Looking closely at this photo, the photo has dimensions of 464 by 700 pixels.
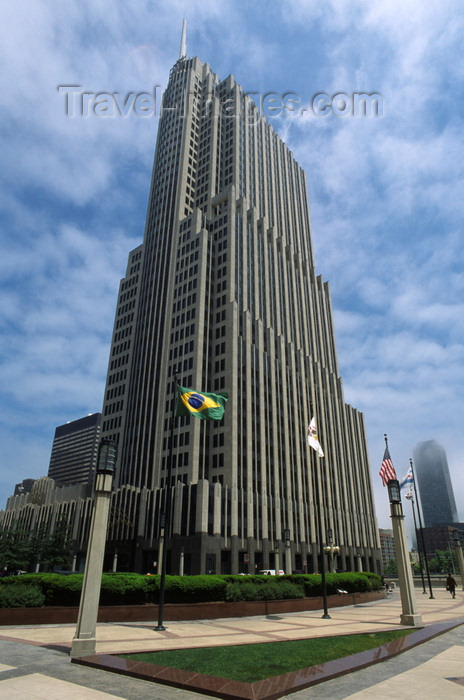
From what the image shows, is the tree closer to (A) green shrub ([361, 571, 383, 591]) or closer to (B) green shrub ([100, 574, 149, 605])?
(A) green shrub ([361, 571, 383, 591])

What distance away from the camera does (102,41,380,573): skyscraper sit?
216 feet

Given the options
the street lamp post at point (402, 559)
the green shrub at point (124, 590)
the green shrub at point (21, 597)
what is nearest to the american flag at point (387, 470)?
the street lamp post at point (402, 559)

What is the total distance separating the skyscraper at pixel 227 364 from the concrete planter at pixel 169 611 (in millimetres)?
27083

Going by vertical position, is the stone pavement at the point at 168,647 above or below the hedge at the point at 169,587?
below

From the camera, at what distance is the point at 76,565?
73000 mm

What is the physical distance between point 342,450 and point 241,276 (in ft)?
143

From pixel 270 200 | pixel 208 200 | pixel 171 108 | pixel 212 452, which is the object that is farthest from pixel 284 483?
pixel 171 108

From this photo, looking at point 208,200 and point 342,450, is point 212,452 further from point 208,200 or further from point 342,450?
point 208,200

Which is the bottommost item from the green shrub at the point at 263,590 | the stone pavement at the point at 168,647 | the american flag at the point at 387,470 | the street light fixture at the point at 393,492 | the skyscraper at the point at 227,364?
the stone pavement at the point at 168,647

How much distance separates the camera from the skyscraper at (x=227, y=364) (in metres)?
65.9

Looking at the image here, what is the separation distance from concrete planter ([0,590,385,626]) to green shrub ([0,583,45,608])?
48 cm

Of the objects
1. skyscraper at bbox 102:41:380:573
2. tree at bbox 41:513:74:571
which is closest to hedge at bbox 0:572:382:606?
skyscraper at bbox 102:41:380:573

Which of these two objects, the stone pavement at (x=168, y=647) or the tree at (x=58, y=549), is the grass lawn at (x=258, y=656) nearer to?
the stone pavement at (x=168, y=647)

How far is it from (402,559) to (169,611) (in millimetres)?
12378
